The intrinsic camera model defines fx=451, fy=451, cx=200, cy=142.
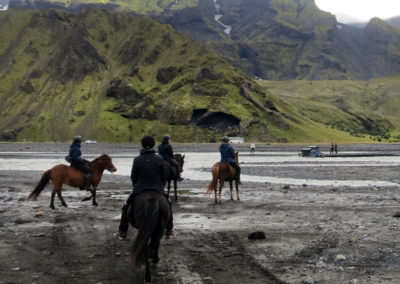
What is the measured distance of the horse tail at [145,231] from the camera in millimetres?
8359

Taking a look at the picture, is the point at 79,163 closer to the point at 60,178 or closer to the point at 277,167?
the point at 60,178

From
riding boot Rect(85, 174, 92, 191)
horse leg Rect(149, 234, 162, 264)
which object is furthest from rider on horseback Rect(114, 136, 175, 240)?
riding boot Rect(85, 174, 92, 191)

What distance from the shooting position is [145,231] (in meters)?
8.59

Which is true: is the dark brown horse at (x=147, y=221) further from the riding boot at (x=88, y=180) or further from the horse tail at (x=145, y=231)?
the riding boot at (x=88, y=180)

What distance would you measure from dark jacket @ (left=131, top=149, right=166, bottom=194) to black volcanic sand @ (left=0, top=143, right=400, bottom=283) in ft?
5.74

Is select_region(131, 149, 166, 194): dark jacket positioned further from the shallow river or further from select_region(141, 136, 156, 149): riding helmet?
the shallow river

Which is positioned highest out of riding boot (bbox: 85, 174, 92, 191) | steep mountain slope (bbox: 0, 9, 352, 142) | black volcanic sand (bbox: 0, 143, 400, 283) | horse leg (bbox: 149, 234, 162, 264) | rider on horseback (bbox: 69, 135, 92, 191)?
steep mountain slope (bbox: 0, 9, 352, 142)

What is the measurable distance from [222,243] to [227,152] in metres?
9.02

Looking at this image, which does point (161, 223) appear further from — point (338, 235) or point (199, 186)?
point (199, 186)

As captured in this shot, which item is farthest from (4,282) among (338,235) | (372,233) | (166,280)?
(372,233)

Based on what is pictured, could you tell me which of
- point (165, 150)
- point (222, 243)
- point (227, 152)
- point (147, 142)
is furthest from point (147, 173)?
point (227, 152)

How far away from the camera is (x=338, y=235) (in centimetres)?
1241

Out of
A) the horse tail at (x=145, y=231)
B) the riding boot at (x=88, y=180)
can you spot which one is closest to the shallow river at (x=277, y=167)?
Answer: the riding boot at (x=88, y=180)

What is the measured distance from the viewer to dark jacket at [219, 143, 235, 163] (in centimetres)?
2042
